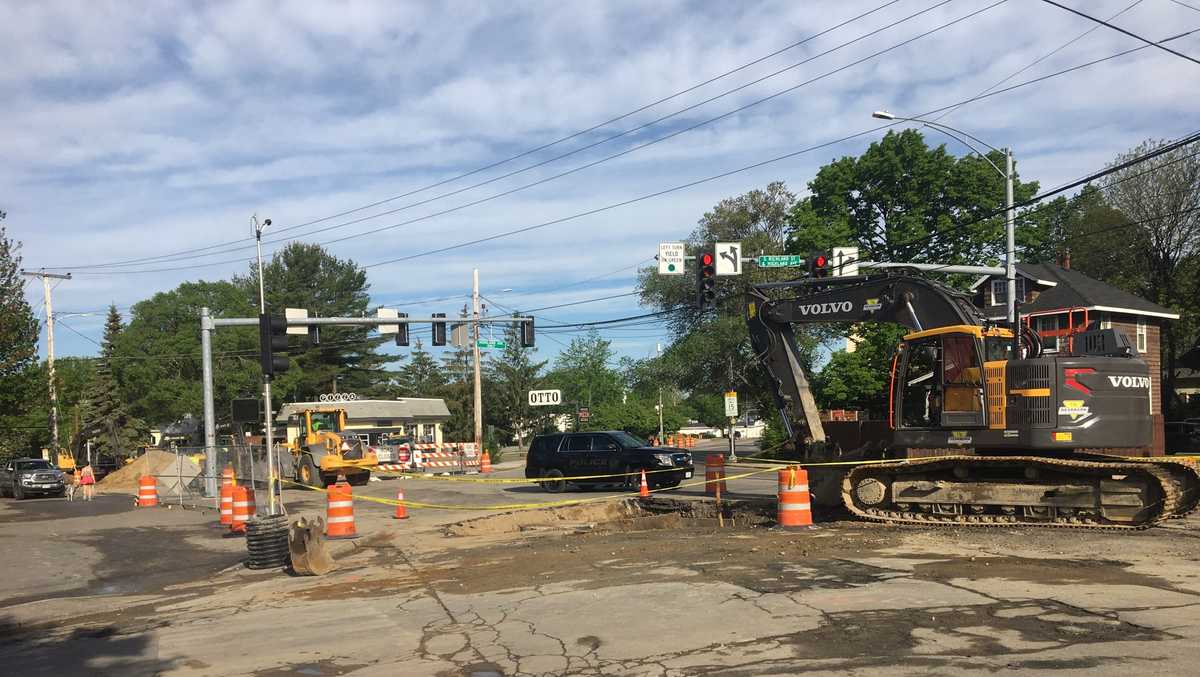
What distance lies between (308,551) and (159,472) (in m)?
24.7

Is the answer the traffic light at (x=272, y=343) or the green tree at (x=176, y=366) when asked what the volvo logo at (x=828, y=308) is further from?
the green tree at (x=176, y=366)

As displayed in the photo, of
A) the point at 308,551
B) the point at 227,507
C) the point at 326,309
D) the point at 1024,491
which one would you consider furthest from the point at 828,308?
the point at 326,309

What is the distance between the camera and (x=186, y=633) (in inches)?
367

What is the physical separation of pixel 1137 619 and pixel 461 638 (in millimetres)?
5729

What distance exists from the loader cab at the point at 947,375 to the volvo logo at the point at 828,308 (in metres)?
1.68

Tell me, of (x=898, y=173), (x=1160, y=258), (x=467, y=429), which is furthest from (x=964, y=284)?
(x=467, y=429)

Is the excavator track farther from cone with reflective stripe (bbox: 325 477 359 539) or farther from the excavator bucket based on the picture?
cone with reflective stripe (bbox: 325 477 359 539)

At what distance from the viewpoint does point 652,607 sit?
9117 mm

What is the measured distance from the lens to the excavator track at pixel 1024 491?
13195mm

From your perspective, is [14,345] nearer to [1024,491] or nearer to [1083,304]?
[1024,491]

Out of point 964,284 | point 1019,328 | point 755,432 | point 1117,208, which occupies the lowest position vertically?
point 755,432

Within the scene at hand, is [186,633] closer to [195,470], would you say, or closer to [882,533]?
[882,533]

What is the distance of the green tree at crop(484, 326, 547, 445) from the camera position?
69188 mm

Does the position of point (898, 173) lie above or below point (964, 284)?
above
